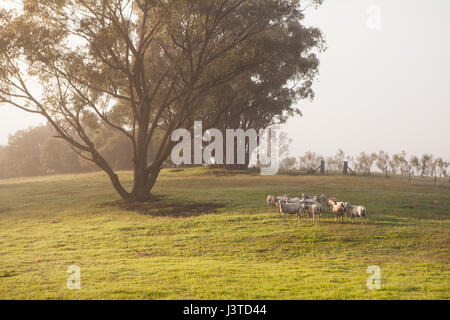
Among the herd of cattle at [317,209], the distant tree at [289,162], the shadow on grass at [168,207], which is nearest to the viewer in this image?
the herd of cattle at [317,209]

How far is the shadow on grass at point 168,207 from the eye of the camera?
26.3 metres

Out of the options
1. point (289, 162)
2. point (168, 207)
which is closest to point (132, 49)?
point (168, 207)

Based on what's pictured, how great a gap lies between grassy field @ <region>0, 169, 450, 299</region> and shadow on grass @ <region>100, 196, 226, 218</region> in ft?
0.26

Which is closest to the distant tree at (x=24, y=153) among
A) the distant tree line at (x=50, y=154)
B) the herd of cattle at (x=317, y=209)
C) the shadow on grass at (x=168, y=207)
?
the distant tree line at (x=50, y=154)

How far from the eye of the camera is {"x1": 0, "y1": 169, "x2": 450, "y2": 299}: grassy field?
10695 millimetres

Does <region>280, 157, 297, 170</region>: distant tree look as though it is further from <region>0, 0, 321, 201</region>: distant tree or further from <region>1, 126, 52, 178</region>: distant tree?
<region>0, 0, 321, 201</region>: distant tree

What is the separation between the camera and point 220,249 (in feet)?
56.5

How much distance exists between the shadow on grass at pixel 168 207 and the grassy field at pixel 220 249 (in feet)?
0.26

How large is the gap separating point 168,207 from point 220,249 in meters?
12.1

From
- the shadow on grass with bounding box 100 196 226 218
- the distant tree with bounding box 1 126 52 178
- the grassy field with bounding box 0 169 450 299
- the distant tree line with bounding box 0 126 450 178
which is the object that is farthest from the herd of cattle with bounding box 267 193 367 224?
the distant tree with bounding box 1 126 52 178

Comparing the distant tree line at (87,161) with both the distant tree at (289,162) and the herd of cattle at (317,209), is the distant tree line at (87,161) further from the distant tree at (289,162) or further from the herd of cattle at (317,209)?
the herd of cattle at (317,209)

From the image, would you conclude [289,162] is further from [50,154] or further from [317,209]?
[317,209]
